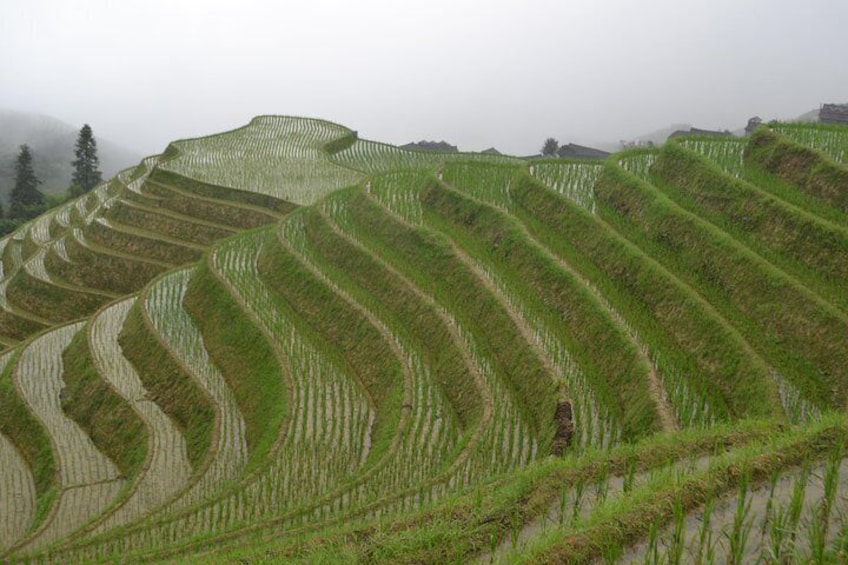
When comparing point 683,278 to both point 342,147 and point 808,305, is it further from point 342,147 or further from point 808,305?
point 342,147

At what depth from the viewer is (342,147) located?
26.6m

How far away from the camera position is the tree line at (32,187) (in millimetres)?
33750

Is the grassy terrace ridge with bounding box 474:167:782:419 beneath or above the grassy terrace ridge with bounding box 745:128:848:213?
beneath

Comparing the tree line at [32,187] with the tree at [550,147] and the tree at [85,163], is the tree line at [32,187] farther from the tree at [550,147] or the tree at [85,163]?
the tree at [550,147]

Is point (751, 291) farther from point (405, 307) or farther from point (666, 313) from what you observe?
point (405, 307)

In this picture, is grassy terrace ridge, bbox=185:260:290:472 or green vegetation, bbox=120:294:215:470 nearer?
grassy terrace ridge, bbox=185:260:290:472

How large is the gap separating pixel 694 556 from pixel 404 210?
35.9ft

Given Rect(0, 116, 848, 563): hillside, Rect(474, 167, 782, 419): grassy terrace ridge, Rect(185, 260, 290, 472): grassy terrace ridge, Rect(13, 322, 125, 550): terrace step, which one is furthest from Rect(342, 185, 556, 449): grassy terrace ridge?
Rect(13, 322, 125, 550): terrace step

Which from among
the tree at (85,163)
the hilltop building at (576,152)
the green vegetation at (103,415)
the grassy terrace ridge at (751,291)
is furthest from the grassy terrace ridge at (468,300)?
the tree at (85,163)

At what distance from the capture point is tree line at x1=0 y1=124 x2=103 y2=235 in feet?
111

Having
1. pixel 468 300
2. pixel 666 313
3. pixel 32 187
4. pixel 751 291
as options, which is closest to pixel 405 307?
pixel 468 300

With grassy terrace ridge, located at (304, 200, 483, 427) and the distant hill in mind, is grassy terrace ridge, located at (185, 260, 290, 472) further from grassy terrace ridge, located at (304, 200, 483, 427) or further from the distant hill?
the distant hill

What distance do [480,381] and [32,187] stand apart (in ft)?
113

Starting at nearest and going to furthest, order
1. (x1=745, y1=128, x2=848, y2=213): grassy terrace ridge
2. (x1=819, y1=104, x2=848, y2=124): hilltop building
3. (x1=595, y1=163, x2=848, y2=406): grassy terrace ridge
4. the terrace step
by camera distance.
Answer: (x1=595, y1=163, x2=848, y2=406): grassy terrace ridge, the terrace step, (x1=745, y1=128, x2=848, y2=213): grassy terrace ridge, (x1=819, y1=104, x2=848, y2=124): hilltop building
